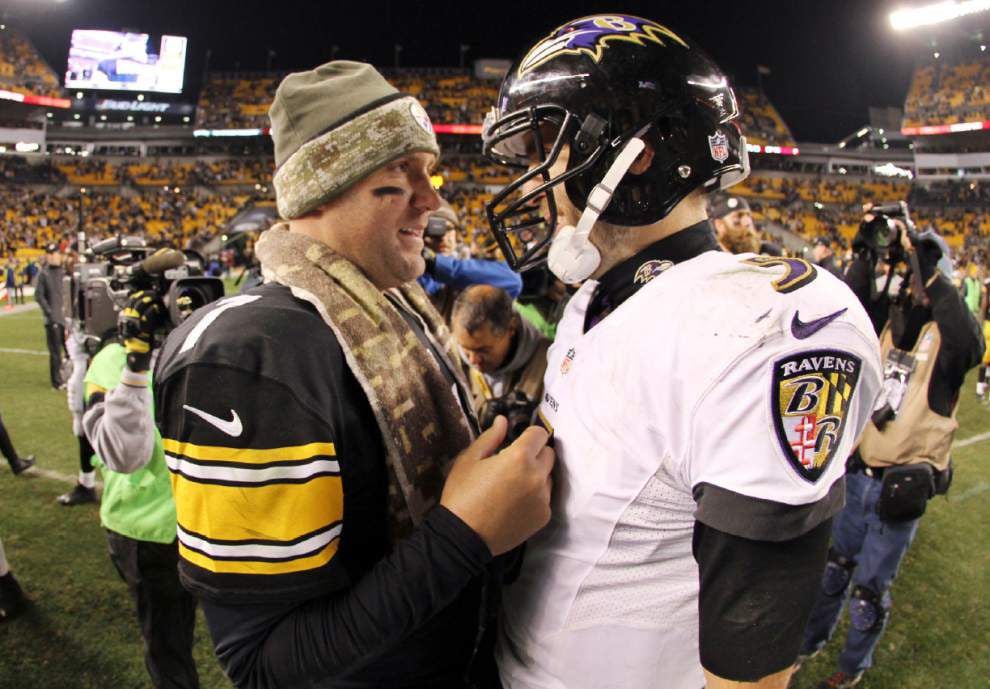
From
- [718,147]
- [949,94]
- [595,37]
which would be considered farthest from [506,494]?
[949,94]

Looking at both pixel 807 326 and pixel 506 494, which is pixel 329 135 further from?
pixel 807 326

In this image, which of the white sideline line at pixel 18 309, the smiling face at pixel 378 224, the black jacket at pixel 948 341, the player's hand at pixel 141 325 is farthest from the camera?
the white sideline line at pixel 18 309

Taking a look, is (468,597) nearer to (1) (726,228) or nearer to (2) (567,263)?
(2) (567,263)

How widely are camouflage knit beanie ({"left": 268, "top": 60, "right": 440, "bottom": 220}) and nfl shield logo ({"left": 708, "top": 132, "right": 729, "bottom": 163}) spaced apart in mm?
682

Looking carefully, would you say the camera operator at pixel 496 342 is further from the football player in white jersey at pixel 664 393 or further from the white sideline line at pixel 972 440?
the white sideline line at pixel 972 440

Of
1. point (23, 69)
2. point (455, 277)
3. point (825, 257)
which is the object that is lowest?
point (23, 69)

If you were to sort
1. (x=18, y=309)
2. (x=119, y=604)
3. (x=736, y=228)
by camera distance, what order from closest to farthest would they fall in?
(x=119, y=604)
(x=736, y=228)
(x=18, y=309)

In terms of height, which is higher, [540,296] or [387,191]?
[387,191]

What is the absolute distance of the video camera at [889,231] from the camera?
319cm

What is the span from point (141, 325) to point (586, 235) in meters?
2.07

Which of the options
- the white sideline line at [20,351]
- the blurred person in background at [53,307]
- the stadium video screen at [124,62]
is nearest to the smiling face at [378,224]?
the blurred person in background at [53,307]

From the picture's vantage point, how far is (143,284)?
9.29ft

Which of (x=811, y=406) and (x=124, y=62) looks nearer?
(x=811, y=406)

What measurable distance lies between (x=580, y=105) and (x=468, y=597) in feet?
3.70
